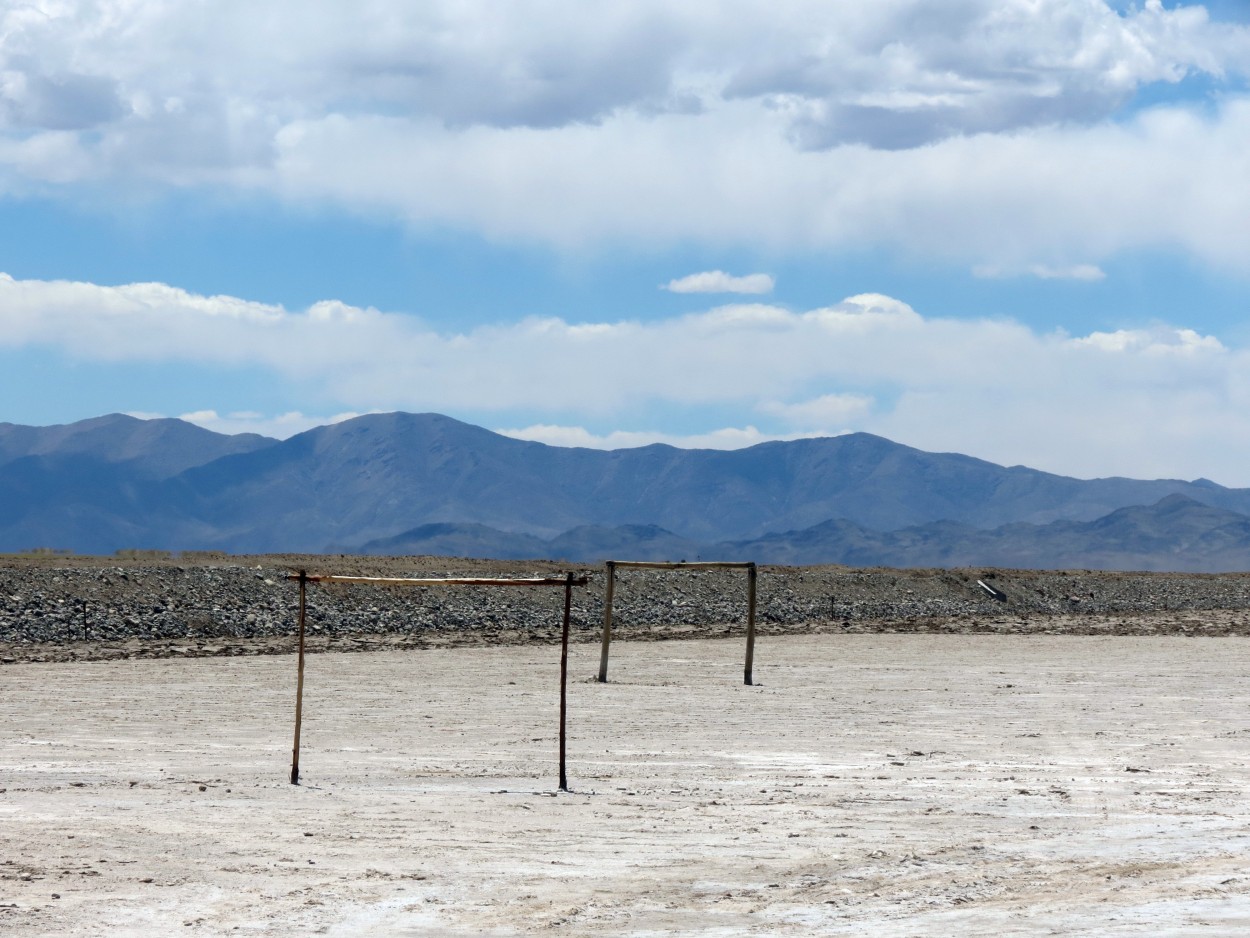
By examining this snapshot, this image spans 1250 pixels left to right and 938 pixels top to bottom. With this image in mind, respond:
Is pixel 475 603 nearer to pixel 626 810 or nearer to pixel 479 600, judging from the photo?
pixel 479 600

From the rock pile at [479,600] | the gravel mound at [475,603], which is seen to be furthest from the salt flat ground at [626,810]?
the rock pile at [479,600]

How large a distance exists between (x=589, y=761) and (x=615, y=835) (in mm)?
4607

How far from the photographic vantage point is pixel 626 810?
14094mm

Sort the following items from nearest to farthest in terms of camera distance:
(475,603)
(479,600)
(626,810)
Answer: (626,810) → (475,603) → (479,600)

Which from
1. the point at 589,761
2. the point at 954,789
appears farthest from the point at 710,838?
the point at 589,761

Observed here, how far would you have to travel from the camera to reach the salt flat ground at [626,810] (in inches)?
404

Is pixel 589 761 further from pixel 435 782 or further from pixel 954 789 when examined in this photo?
pixel 954 789

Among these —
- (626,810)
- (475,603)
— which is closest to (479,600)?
(475,603)

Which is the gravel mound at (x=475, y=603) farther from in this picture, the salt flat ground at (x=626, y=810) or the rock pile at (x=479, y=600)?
the salt flat ground at (x=626, y=810)

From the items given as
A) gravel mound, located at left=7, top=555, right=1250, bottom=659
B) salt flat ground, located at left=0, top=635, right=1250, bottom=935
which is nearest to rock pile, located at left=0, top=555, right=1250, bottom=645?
gravel mound, located at left=7, top=555, right=1250, bottom=659

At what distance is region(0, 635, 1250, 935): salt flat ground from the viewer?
404 inches

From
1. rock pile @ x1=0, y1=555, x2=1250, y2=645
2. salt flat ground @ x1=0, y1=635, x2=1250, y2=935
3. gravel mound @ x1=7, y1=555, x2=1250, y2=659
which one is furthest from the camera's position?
rock pile @ x1=0, y1=555, x2=1250, y2=645

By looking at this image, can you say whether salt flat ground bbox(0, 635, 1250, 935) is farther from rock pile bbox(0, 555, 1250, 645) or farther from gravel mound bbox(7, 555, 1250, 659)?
rock pile bbox(0, 555, 1250, 645)

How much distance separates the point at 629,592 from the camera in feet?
169
